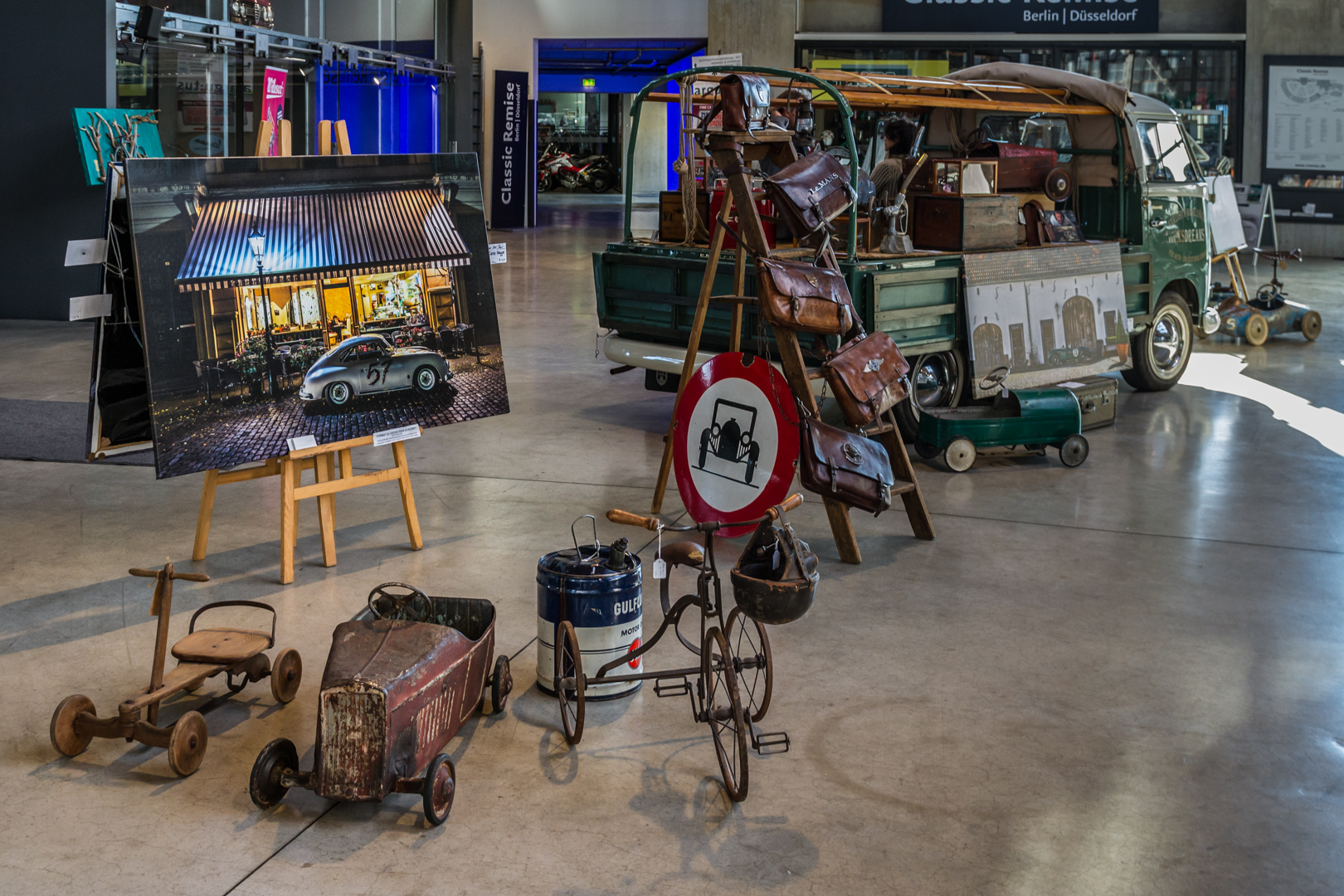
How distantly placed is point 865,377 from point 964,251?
2.95 metres

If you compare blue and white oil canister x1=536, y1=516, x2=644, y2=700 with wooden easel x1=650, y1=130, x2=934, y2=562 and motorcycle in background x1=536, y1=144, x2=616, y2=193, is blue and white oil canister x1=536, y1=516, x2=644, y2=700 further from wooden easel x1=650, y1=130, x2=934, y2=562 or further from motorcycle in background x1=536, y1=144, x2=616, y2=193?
motorcycle in background x1=536, y1=144, x2=616, y2=193

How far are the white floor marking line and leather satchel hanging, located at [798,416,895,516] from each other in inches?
168

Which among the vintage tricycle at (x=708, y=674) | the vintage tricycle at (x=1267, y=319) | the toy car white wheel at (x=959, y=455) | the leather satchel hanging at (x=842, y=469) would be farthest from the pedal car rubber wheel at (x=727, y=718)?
the vintage tricycle at (x=1267, y=319)

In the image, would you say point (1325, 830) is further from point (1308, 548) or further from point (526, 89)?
point (526, 89)

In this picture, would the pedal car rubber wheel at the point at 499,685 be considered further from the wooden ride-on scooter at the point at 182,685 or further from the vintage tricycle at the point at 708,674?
the wooden ride-on scooter at the point at 182,685

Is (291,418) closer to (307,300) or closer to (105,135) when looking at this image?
(307,300)

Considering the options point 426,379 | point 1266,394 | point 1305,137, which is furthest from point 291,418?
point 1305,137

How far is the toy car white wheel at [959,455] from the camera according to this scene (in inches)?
271

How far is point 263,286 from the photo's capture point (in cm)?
483

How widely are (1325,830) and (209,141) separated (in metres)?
13.1

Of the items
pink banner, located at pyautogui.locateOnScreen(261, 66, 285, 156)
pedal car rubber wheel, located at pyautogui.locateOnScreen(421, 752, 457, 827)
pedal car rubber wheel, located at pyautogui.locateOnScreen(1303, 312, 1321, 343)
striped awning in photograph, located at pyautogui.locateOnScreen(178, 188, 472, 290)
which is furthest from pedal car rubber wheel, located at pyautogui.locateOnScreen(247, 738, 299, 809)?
pink banner, located at pyautogui.locateOnScreen(261, 66, 285, 156)

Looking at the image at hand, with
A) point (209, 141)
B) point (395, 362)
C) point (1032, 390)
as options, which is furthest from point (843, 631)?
point (209, 141)

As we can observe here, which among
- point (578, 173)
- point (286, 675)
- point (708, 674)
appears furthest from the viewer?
point (578, 173)

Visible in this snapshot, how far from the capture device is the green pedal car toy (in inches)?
271
